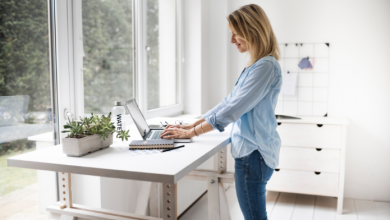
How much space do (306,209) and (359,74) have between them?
125cm

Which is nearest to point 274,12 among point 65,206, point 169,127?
point 169,127

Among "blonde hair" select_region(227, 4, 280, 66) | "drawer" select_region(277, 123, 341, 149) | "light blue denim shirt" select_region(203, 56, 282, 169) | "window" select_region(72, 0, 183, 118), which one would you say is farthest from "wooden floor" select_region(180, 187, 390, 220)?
"blonde hair" select_region(227, 4, 280, 66)

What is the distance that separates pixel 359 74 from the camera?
2.87 meters

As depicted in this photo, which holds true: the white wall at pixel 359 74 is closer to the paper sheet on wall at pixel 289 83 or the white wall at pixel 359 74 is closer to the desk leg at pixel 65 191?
the paper sheet on wall at pixel 289 83

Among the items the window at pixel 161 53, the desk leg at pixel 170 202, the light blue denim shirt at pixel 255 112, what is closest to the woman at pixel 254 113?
the light blue denim shirt at pixel 255 112

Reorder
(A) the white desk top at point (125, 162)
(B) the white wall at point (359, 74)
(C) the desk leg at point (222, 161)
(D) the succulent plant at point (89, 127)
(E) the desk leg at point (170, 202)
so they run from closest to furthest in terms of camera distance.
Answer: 1. (A) the white desk top at point (125, 162)
2. (E) the desk leg at point (170, 202)
3. (D) the succulent plant at point (89, 127)
4. (C) the desk leg at point (222, 161)
5. (B) the white wall at point (359, 74)

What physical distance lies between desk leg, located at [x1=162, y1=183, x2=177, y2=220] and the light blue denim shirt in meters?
0.40

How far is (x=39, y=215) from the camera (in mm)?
1548

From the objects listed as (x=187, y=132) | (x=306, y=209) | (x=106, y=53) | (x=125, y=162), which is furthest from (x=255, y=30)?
(x=306, y=209)

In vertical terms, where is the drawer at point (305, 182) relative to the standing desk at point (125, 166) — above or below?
below

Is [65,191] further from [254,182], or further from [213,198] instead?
[254,182]

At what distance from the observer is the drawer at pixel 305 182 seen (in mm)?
2650

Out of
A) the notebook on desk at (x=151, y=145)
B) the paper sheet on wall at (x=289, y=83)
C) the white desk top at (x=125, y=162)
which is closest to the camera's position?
the white desk top at (x=125, y=162)

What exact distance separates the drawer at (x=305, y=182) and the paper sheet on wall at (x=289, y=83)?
76 centimetres
